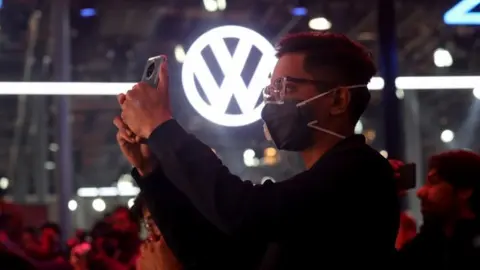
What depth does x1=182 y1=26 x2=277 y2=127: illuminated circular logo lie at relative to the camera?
19.2 ft

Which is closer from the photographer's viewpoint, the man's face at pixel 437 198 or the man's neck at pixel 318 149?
the man's neck at pixel 318 149

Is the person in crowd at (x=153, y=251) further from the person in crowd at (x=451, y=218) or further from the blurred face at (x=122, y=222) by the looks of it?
the blurred face at (x=122, y=222)

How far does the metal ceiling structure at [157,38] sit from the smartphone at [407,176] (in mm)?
4323

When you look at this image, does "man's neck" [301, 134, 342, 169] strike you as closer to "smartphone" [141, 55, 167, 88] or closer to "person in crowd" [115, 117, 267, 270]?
"person in crowd" [115, 117, 267, 270]

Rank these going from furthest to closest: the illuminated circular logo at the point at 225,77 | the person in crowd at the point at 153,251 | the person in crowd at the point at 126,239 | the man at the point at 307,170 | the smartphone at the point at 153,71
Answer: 1. the illuminated circular logo at the point at 225,77
2. the person in crowd at the point at 126,239
3. the person in crowd at the point at 153,251
4. the smartphone at the point at 153,71
5. the man at the point at 307,170

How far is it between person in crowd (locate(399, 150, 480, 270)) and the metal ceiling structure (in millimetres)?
3779

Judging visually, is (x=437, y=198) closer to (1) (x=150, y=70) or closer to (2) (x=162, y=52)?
(1) (x=150, y=70)

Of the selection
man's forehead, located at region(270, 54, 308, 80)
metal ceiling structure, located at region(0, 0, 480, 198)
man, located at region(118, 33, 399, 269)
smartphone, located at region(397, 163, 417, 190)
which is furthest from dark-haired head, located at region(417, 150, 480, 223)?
metal ceiling structure, located at region(0, 0, 480, 198)

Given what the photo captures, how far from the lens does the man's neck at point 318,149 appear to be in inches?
53.6

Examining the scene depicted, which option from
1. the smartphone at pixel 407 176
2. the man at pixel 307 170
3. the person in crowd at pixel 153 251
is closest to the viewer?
→ the man at pixel 307 170

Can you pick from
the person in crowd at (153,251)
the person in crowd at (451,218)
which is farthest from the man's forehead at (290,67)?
the person in crowd at (451,218)

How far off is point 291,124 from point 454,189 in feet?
3.68

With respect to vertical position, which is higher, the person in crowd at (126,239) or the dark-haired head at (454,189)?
the dark-haired head at (454,189)

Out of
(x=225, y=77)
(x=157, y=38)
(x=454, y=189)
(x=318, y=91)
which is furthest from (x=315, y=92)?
(x=157, y=38)
